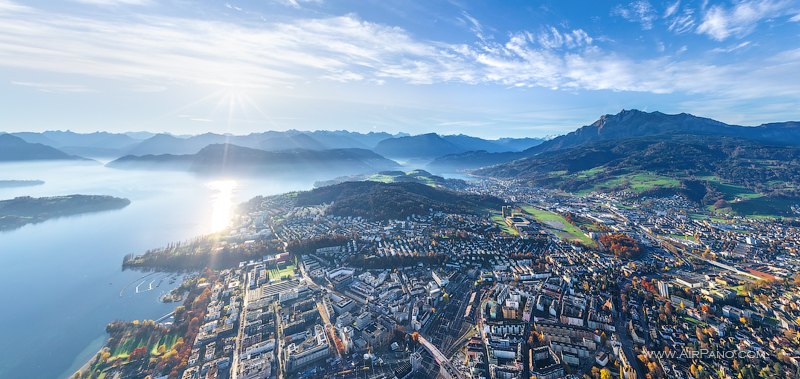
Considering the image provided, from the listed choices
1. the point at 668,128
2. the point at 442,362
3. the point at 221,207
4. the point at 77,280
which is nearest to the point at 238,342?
the point at 442,362

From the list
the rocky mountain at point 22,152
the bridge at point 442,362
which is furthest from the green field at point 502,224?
the rocky mountain at point 22,152

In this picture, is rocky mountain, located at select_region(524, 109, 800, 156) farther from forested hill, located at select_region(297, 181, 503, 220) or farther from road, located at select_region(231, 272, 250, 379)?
road, located at select_region(231, 272, 250, 379)

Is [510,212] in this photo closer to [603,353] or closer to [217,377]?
[603,353]

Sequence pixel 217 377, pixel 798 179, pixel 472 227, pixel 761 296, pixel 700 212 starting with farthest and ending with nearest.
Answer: pixel 798 179 → pixel 700 212 → pixel 472 227 → pixel 761 296 → pixel 217 377

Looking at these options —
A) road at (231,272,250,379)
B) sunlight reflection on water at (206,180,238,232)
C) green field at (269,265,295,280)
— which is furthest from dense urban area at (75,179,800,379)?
sunlight reflection on water at (206,180,238,232)

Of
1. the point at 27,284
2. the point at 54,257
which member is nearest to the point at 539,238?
the point at 27,284

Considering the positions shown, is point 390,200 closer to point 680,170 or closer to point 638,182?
point 638,182
